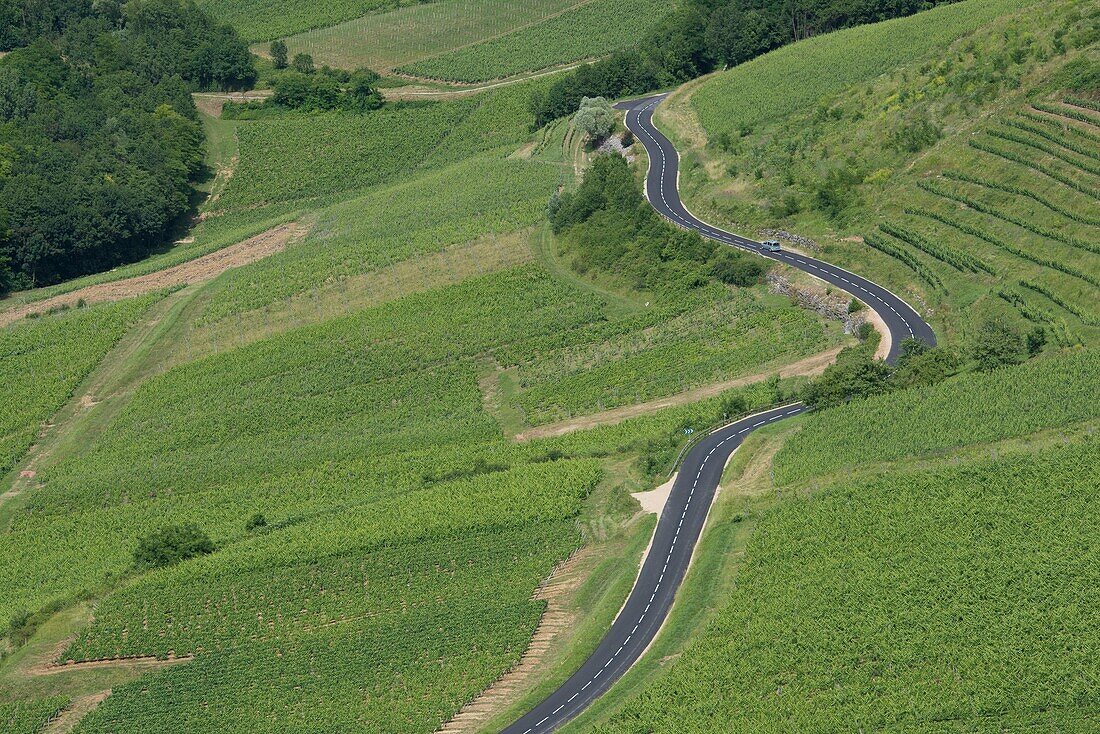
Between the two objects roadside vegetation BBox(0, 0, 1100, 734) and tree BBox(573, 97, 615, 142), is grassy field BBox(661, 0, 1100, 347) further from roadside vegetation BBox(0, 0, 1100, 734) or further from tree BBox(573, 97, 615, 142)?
tree BBox(573, 97, 615, 142)

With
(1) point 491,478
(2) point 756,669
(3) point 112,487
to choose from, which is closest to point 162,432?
(3) point 112,487

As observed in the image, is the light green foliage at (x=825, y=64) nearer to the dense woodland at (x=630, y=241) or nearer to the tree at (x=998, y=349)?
the dense woodland at (x=630, y=241)

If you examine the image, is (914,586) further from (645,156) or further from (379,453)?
(645,156)

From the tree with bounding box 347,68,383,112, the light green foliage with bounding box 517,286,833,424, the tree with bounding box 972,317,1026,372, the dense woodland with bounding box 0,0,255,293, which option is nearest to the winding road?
the light green foliage with bounding box 517,286,833,424

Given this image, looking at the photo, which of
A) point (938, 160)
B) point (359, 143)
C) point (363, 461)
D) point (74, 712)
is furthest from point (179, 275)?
point (938, 160)

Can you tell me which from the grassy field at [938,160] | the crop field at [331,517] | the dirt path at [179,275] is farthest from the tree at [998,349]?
the dirt path at [179,275]

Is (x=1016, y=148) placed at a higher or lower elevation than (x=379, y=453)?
higher

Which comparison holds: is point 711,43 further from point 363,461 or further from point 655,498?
point 655,498
